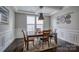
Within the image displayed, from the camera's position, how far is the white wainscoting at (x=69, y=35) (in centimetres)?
224

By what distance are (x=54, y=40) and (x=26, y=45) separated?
727 mm

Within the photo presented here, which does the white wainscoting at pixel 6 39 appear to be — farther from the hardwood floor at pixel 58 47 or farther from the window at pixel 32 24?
the window at pixel 32 24

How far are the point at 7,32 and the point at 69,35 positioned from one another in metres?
1.53

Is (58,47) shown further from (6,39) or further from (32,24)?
(6,39)

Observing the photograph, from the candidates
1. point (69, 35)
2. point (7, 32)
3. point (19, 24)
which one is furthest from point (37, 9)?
point (69, 35)

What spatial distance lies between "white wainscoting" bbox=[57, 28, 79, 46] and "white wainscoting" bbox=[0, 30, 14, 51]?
47.2 inches

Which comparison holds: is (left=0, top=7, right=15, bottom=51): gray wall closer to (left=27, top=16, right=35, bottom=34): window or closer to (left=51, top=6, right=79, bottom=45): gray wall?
(left=27, top=16, right=35, bottom=34): window

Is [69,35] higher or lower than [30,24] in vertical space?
lower

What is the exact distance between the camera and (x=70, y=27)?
90.4 inches

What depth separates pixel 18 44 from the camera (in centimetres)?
228

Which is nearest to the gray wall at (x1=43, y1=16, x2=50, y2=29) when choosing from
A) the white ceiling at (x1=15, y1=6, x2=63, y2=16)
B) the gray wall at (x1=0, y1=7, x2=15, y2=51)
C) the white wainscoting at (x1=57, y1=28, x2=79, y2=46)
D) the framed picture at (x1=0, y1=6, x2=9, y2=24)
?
the white ceiling at (x1=15, y1=6, x2=63, y2=16)

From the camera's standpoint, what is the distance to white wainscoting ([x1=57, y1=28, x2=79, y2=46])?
7.35 feet

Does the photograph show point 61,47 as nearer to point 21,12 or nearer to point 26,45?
point 26,45
